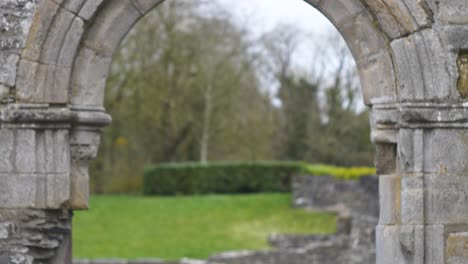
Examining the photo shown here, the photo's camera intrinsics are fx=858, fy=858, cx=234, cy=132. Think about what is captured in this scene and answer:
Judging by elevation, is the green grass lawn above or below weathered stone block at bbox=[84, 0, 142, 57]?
below

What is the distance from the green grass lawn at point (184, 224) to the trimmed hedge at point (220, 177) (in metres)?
1.63

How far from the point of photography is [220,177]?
89.1 ft

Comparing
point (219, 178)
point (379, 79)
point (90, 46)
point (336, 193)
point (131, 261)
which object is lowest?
point (131, 261)

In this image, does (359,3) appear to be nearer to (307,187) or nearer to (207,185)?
(307,187)

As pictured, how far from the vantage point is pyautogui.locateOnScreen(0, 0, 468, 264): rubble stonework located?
5773 millimetres

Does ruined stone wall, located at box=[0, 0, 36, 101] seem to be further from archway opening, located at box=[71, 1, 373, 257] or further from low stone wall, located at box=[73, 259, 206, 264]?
archway opening, located at box=[71, 1, 373, 257]

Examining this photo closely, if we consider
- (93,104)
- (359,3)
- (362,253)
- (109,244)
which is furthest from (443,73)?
(109,244)

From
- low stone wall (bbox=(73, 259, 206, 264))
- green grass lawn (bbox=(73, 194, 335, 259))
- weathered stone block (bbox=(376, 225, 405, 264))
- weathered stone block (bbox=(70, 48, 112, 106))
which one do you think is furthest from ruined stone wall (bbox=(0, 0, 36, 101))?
green grass lawn (bbox=(73, 194, 335, 259))

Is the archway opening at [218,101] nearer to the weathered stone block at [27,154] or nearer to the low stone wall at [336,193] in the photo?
the low stone wall at [336,193]

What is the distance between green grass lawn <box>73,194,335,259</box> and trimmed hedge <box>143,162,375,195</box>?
5.33 feet

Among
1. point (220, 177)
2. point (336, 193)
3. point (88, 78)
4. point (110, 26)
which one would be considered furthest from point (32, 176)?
point (220, 177)

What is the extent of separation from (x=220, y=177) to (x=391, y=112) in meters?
21.4

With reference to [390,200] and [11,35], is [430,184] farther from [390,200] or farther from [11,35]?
[11,35]

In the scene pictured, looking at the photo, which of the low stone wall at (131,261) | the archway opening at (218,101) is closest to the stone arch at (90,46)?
the low stone wall at (131,261)
